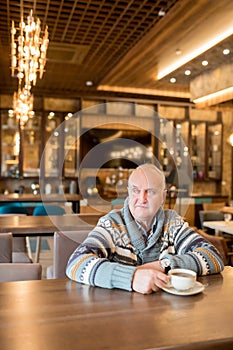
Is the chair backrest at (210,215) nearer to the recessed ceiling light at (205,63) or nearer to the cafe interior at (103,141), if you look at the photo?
the cafe interior at (103,141)

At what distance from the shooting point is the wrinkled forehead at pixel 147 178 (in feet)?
5.83

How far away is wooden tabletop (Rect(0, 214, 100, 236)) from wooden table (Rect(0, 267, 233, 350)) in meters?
1.68

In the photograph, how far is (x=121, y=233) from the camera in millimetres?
1740

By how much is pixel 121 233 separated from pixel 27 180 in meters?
6.19

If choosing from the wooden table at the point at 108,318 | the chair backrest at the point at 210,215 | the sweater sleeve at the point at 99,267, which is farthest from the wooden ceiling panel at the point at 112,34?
the wooden table at the point at 108,318

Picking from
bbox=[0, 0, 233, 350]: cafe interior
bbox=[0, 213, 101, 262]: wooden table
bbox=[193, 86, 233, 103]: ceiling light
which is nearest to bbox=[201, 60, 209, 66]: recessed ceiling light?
bbox=[0, 0, 233, 350]: cafe interior

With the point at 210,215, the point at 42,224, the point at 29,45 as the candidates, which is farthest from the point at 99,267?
the point at 210,215

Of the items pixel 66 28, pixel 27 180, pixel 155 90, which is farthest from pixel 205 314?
pixel 155 90

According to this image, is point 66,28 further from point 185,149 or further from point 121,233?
point 185,149

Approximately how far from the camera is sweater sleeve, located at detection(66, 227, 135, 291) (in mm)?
1469

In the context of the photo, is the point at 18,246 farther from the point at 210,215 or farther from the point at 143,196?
the point at 210,215

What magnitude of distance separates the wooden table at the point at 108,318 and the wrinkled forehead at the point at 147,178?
1.73 ft

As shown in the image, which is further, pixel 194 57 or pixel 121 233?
pixel 194 57

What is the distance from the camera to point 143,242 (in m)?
1.75
